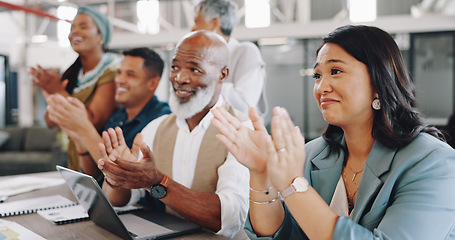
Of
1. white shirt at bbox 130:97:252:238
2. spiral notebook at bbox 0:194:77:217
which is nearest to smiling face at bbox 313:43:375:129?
white shirt at bbox 130:97:252:238

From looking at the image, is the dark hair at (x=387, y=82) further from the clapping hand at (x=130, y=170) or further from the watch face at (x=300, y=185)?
the clapping hand at (x=130, y=170)

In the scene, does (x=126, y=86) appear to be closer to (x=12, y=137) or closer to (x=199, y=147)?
(x=199, y=147)

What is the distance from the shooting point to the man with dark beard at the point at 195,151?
1.46 m

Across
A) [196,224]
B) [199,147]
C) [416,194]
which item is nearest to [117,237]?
[196,224]

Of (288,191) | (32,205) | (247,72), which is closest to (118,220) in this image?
(288,191)

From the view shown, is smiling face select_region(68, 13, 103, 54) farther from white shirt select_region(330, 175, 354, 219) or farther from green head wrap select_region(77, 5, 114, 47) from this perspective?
white shirt select_region(330, 175, 354, 219)

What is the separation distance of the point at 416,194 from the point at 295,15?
7.85m

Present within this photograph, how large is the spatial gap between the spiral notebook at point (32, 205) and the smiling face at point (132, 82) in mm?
592

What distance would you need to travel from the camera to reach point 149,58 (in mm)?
2248

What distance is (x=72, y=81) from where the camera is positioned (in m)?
2.38

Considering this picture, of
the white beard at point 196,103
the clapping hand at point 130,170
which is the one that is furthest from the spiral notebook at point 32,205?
the white beard at point 196,103

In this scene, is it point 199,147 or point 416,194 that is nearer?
point 416,194

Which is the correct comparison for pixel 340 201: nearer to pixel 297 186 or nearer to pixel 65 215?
pixel 297 186

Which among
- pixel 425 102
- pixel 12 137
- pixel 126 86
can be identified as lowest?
pixel 12 137
